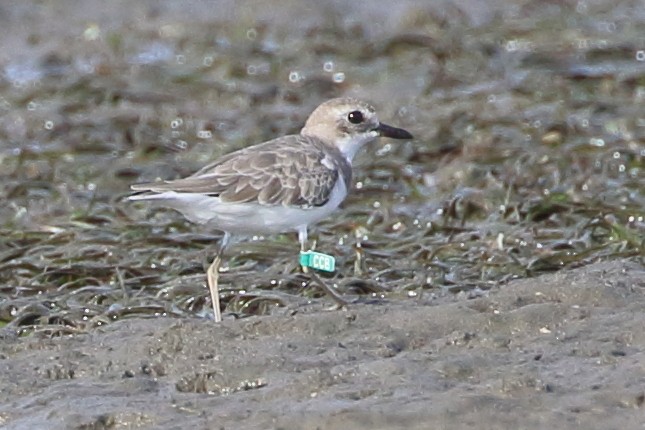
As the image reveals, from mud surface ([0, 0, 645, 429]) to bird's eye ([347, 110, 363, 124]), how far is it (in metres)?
0.64

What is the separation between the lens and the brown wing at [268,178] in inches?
240

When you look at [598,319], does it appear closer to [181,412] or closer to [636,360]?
[636,360]

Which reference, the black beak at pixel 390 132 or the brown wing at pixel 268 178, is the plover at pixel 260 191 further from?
the black beak at pixel 390 132

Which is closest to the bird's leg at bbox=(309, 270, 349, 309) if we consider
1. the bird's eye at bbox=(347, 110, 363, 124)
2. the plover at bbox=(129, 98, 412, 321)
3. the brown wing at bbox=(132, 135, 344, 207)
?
the plover at bbox=(129, 98, 412, 321)

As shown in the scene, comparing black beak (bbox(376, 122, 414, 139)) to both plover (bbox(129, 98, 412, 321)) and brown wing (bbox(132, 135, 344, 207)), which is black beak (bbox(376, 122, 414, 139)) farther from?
brown wing (bbox(132, 135, 344, 207))

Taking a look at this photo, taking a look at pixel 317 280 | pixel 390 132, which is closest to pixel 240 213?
pixel 317 280

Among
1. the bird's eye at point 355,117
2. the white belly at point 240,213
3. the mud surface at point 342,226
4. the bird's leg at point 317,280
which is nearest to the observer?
the mud surface at point 342,226

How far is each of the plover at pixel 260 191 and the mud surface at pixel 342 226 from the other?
0.37 meters

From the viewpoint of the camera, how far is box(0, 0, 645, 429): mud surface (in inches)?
186

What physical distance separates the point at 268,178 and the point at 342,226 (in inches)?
62.3

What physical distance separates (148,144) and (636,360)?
5.26 m

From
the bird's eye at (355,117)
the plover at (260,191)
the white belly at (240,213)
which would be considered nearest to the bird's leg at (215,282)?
the plover at (260,191)

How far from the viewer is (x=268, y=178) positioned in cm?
623

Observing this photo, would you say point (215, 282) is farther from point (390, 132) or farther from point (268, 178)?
point (390, 132)
